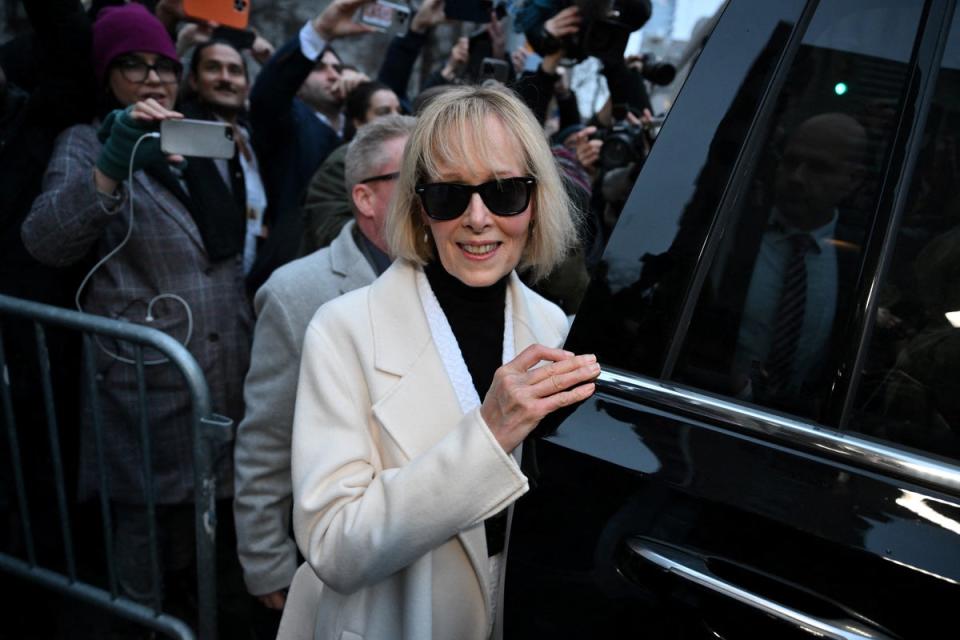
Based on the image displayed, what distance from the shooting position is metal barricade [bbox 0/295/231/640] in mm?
2223

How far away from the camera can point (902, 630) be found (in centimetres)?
104

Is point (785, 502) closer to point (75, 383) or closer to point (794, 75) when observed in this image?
point (794, 75)

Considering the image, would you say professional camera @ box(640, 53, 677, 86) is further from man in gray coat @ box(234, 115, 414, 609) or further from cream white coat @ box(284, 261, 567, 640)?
cream white coat @ box(284, 261, 567, 640)

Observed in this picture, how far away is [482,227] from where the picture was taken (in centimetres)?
156

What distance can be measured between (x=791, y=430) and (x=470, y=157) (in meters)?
0.73

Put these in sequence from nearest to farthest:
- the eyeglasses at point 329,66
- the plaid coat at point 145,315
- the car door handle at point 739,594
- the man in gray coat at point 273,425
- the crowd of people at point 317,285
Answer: the car door handle at point 739,594, the crowd of people at point 317,285, the man in gray coat at point 273,425, the plaid coat at point 145,315, the eyeglasses at point 329,66

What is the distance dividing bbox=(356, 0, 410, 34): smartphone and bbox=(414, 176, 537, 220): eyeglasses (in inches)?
108

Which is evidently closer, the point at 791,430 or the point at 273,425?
the point at 791,430

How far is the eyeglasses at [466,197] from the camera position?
5.08 ft

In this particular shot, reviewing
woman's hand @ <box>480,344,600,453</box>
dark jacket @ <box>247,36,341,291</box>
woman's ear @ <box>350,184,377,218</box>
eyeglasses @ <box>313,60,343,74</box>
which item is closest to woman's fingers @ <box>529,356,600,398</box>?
woman's hand @ <box>480,344,600,453</box>

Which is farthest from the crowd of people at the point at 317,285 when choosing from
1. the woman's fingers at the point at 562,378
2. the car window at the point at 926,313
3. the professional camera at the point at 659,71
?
the car window at the point at 926,313

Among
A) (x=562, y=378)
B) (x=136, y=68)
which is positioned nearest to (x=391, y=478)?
(x=562, y=378)

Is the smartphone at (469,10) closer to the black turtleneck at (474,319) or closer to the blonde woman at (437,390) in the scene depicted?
the blonde woman at (437,390)

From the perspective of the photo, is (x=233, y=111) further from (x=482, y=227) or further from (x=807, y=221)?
(x=807, y=221)
